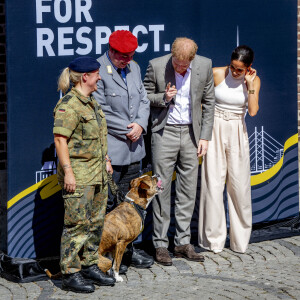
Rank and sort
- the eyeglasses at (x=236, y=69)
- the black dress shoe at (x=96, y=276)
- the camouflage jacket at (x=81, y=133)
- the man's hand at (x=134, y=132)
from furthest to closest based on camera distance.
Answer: the eyeglasses at (x=236, y=69), the man's hand at (x=134, y=132), the black dress shoe at (x=96, y=276), the camouflage jacket at (x=81, y=133)

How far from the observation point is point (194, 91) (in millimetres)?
7605

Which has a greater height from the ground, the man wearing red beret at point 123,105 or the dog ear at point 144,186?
the man wearing red beret at point 123,105

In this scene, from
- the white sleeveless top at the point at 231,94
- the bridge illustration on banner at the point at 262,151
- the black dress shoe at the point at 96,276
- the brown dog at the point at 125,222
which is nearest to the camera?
the black dress shoe at the point at 96,276

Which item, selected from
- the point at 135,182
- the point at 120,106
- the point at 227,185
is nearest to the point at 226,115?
the point at 227,185

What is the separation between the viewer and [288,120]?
8836 mm

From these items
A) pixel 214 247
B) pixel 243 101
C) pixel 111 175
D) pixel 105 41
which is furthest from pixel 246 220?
pixel 105 41

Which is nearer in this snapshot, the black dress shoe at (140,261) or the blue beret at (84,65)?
the blue beret at (84,65)

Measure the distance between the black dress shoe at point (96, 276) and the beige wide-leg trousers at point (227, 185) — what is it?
159 centimetres

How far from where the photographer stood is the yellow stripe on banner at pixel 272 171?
28.6ft

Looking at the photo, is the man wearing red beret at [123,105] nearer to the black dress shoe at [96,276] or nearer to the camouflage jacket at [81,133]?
the camouflage jacket at [81,133]

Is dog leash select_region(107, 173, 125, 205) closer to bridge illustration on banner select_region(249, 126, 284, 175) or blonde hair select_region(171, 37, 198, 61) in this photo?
blonde hair select_region(171, 37, 198, 61)

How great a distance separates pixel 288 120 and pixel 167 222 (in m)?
2.06

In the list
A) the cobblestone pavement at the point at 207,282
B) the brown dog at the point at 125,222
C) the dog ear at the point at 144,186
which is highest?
the dog ear at the point at 144,186

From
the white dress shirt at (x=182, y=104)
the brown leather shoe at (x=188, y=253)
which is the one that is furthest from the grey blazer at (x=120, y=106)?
the brown leather shoe at (x=188, y=253)
